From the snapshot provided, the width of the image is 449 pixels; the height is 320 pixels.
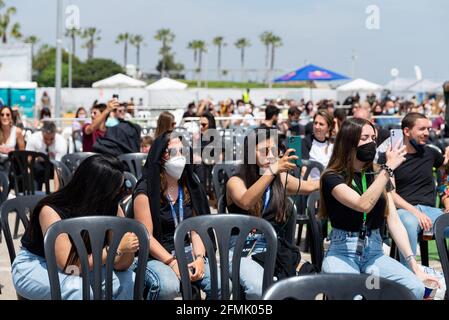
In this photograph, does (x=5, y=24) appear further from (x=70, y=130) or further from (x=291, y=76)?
(x=70, y=130)

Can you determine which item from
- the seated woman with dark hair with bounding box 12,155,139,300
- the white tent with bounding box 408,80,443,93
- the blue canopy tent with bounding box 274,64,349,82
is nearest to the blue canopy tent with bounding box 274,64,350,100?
the blue canopy tent with bounding box 274,64,349,82

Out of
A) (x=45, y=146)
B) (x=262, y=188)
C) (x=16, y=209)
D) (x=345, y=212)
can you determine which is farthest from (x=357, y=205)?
(x=45, y=146)

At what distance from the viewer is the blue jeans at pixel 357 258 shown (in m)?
4.79

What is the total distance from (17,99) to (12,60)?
5272mm

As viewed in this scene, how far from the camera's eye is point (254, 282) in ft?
15.4

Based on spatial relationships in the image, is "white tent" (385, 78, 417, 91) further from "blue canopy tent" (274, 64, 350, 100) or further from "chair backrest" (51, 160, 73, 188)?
"chair backrest" (51, 160, 73, 188)

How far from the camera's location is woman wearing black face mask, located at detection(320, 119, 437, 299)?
4785 millimetres

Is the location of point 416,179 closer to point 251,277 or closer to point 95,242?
point 251,277

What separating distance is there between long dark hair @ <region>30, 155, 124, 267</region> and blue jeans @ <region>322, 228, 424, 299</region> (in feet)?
4.63

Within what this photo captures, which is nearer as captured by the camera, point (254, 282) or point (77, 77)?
point (254, 282)

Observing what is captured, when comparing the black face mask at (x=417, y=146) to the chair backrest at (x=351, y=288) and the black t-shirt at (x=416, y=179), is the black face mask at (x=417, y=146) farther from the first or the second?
the chair backrest at (x=351, y=288)
